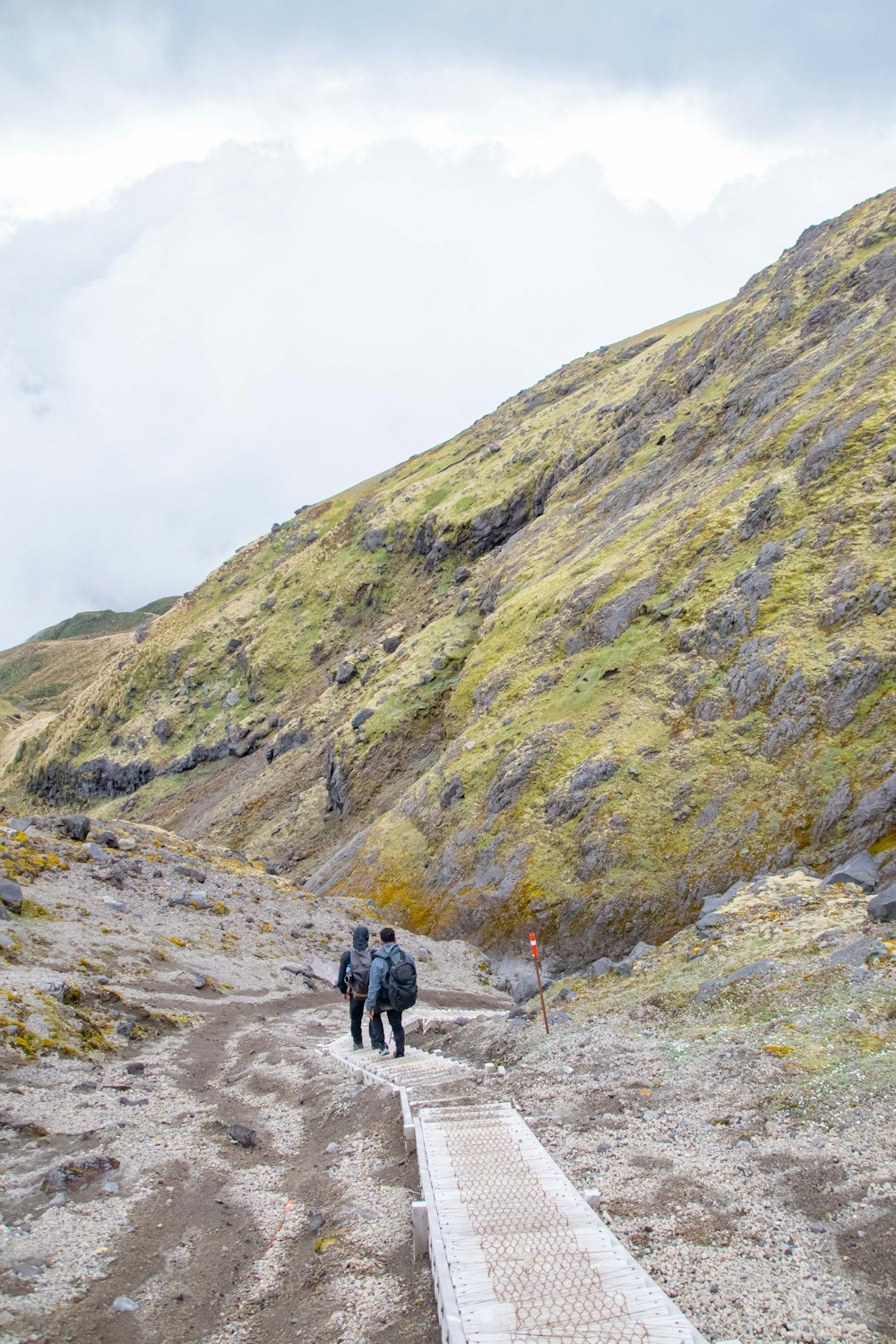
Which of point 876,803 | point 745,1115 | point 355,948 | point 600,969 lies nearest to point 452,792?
point 600,969

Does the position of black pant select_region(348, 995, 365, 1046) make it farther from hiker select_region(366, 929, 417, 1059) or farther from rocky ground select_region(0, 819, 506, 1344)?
hiker select_region(366, 929, 417, 1059)

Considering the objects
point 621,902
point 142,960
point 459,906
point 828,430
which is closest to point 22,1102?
point 142,960

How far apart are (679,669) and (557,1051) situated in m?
30.6

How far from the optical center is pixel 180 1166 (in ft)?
35.4

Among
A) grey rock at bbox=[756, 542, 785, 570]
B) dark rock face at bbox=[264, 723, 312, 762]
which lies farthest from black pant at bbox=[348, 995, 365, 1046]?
dark rock face at bbox=[264, 723, 312, 762]

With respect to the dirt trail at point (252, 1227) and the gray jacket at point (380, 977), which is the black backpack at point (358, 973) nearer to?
the gray jacket at point (380, 977)

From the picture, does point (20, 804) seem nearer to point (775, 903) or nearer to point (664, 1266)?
point (775, 903)

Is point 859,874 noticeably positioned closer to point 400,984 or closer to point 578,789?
point 400,984

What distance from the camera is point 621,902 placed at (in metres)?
34.6

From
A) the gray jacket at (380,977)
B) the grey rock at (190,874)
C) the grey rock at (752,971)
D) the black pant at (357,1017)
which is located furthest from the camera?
the grey rock at (190,874)

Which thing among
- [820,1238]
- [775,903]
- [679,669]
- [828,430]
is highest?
[828,430]

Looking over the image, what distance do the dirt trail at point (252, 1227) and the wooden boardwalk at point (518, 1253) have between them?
0.54 meters

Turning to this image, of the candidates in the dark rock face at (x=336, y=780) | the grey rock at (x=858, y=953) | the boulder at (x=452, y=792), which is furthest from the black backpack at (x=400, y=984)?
the dark rock face at (x=336, y=780)

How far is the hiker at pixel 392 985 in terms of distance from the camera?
50.2 feet
